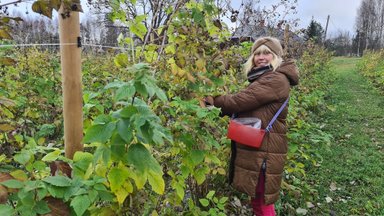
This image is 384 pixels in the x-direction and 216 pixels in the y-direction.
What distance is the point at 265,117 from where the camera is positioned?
264cm

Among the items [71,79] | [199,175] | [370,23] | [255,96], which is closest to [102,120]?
[71,79]

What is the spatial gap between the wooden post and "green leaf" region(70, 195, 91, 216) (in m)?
0.57

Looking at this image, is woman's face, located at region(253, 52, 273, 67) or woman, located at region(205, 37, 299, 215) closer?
woman, located at region(205, 37, 299, 215)

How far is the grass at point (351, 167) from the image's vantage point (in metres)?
3.93

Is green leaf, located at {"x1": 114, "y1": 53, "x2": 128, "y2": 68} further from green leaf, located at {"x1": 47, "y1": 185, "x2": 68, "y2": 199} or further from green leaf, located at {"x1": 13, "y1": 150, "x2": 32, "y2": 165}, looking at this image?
green leaf, located at {"x1": 47, "y1": 185, "x2": 68, "y2": 199}

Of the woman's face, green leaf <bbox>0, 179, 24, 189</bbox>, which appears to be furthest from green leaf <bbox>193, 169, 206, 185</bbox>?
green leaf <bbox>0, 179, 24, 189</bbox>

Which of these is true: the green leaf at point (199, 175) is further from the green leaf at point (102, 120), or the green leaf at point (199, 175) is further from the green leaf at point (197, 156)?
the green leaf at point (102, 120)

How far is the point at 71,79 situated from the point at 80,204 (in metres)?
0.70

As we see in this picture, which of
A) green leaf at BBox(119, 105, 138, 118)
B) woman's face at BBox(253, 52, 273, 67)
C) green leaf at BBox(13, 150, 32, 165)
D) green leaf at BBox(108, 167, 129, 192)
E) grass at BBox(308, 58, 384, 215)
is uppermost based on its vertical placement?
woman's face at BBox(253, 52, 273, 67)

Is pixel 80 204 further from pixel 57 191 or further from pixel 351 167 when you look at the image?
pixel 351 167

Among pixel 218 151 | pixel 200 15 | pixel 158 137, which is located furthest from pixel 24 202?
pixel 218 151

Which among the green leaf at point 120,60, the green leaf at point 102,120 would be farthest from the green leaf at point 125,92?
the green leaf at point 120,60

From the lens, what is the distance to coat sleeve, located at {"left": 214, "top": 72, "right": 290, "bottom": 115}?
2535mm

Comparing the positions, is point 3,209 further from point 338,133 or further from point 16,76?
point 338,133
